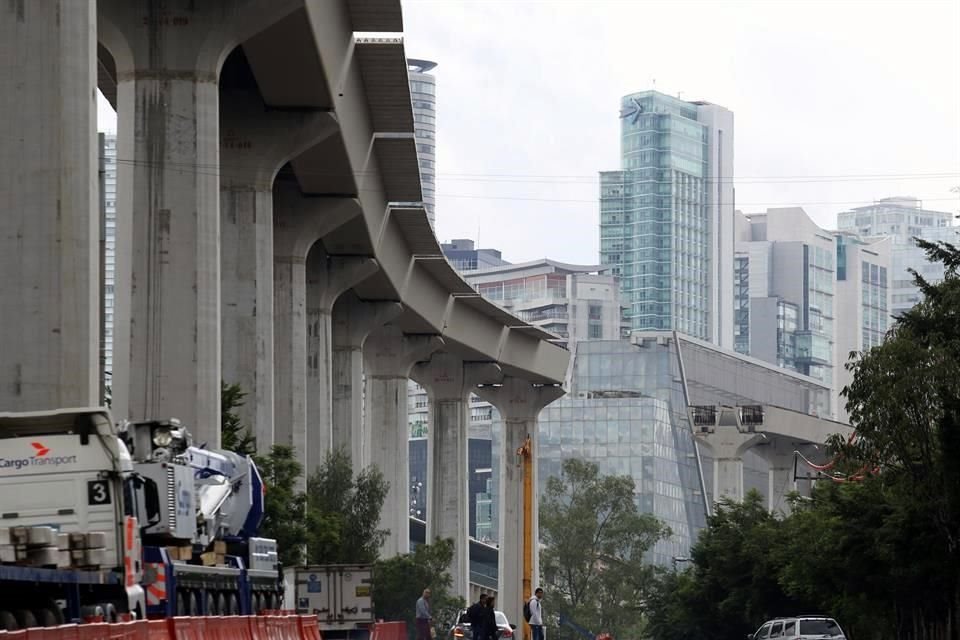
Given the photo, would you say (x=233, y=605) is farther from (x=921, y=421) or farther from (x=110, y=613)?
(x=921, y=421)

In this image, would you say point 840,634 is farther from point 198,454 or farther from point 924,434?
point 198,454

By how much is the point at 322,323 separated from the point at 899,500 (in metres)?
28.2

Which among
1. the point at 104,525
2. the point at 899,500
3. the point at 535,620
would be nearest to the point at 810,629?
the point at 899,500

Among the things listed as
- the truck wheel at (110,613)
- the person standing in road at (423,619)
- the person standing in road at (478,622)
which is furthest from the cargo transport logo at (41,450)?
the person standing in road at (423,619)

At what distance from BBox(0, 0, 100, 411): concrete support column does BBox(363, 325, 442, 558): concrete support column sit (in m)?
57.9

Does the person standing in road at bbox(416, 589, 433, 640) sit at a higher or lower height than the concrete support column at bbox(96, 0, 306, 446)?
lower

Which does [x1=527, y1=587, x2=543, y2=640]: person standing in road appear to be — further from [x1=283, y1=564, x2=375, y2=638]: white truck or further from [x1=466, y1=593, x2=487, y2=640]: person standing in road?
[x1=466, y1=593, x2=487, y2=640]: person standing in road

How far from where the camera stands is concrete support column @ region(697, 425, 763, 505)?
111 m

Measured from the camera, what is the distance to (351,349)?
268ft

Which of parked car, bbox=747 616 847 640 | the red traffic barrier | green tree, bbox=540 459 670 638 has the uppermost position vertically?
the red traffic barrier

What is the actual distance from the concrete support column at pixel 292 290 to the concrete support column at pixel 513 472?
144 feet

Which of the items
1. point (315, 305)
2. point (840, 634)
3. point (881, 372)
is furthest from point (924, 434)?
point (315, 305)

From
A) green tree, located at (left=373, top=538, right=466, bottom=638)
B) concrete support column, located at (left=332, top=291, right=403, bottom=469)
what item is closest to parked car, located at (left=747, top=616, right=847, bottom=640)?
green tree, located at (left=373, top=538, right=466, bottom=638)

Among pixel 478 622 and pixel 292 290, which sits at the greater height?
pixel 292 290
